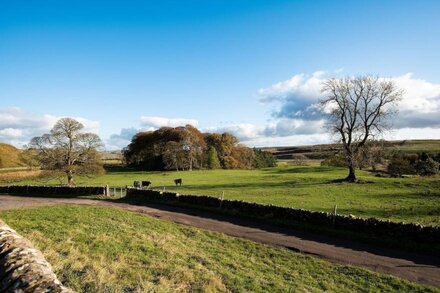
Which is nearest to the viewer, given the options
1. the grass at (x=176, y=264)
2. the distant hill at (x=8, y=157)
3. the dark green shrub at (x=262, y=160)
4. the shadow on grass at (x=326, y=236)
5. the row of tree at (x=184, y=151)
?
the grass at (x=176, y=264)

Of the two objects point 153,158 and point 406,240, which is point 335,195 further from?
point 153,158

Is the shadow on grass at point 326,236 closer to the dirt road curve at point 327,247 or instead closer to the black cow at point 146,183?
the dirt road curve at point 327,247

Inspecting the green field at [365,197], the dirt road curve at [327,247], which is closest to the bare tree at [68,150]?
the green field at [365,197]

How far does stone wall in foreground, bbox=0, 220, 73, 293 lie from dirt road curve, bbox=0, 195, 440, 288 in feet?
50.8

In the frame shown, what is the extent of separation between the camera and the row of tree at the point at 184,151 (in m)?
88.8

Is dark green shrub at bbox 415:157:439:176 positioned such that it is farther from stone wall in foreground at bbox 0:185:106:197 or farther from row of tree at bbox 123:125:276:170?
stone wall in foreground at bbox 0:185:106:197

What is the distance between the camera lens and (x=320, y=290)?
44.9 feet

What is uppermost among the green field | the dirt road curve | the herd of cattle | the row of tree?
the row of tree

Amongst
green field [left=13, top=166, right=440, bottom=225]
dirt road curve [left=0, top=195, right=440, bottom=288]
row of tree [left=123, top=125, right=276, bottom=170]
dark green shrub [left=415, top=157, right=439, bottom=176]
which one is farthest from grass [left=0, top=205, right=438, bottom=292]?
row of tree [left=123, top=125, right=276, bottom=170]

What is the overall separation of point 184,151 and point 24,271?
84993mm

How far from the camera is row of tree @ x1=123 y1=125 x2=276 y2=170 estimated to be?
88.8 metres

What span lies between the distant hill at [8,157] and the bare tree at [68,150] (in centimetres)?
6949

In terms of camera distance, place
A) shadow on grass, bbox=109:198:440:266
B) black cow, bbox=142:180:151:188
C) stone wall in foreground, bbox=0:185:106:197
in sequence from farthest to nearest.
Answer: black cow, bbox=142:180:151:188
stone wall in foreground, bbox=0:185:106:197
shadow on grass, bbox=109:198:440:266

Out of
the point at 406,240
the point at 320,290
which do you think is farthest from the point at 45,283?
the point at 406,240
